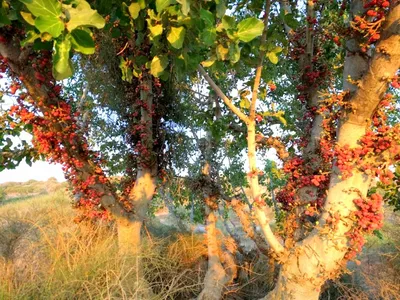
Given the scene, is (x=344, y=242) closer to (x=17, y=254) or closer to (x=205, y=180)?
(x=205, y=180)

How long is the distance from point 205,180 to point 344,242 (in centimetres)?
293

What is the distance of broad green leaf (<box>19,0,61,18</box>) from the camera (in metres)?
1.27

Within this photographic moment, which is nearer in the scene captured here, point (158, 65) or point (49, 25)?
point (49, 25)

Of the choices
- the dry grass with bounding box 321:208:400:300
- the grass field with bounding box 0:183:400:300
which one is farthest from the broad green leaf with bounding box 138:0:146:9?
the dry grass with bounding box 321:208:400:300

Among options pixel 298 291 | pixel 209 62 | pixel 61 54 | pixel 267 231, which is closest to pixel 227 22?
pixel 209 62

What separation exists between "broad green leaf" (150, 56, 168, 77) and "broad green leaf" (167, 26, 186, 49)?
32cm

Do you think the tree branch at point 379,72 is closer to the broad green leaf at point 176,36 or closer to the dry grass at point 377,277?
the broad green leaf at point 176,36

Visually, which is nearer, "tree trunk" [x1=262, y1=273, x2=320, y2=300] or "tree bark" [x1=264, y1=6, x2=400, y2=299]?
"tree bark" [x1=264, y1=6, x2=400, y2=299]

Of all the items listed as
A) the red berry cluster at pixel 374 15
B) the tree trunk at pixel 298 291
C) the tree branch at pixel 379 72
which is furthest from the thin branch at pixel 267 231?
the red berry cluster at pixel 374 15

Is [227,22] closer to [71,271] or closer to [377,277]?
[71,271]

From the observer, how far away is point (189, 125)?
20.4 ft

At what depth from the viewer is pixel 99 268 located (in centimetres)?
325

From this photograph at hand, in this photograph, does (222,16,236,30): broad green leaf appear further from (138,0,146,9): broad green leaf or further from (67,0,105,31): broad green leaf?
(67,0,105,31): broad green leaf

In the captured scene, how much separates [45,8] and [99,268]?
103 inches
